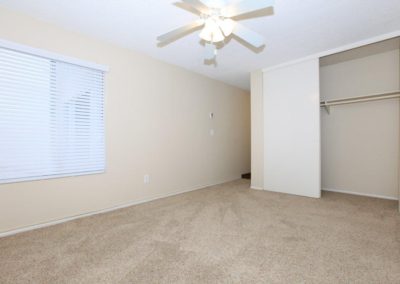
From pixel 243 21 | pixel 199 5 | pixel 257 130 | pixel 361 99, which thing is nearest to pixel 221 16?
pixel 199 5

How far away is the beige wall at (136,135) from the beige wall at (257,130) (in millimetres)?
826

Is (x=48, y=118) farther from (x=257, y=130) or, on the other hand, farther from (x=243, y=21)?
(x=257, y=130)

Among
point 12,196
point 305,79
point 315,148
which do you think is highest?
point 305,79

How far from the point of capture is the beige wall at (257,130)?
13.3 ft

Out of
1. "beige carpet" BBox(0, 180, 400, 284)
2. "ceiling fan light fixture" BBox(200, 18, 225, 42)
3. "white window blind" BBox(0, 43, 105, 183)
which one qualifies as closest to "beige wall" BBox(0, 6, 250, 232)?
"white window blind" BBox(0, 43, 105, 183)

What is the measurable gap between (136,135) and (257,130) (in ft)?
7.45

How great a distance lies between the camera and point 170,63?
3.64 metres

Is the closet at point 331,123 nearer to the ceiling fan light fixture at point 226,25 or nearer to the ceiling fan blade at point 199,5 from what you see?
the ceiling fan light fixture at point 226,25

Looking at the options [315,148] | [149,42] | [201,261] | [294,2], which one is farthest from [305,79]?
[201,261]

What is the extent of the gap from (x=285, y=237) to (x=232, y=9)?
210 centimetres

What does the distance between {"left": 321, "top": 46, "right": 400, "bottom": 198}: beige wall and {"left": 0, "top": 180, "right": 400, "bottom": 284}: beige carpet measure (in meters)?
0.71

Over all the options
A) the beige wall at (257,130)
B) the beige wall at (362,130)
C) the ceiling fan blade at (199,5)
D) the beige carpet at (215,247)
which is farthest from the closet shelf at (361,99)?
the ceiling fan blade at (199,5)

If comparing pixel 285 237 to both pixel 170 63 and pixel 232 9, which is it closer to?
pixel 232 9

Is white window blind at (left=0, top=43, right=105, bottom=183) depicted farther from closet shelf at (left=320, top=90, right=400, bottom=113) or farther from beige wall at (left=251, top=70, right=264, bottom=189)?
closet shelf at (left=320, top=90, right=400, bottom=113)
